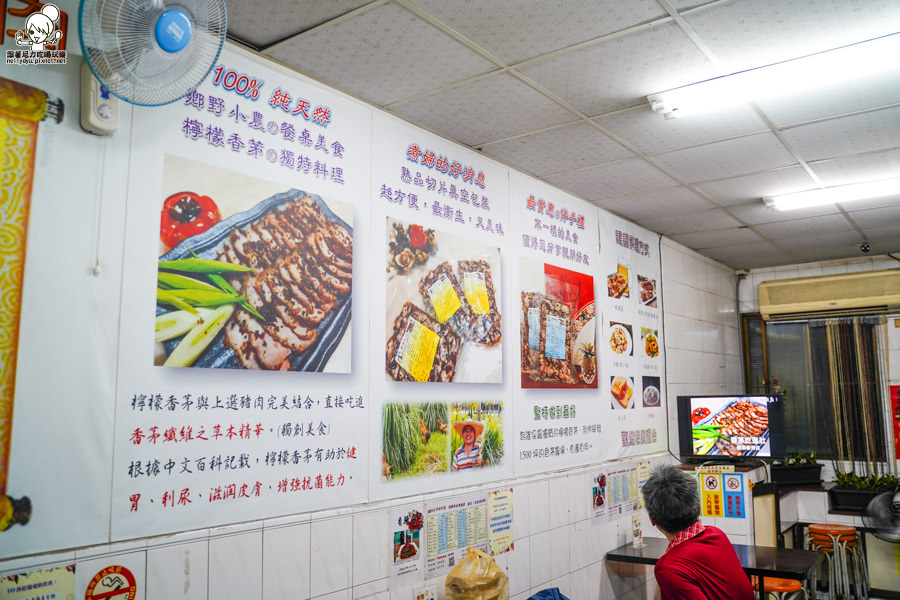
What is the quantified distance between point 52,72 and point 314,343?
47.1 inches

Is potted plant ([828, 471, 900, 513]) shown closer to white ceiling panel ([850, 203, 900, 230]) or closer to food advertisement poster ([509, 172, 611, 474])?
white ceiling panel ([850, 203, 900, 230])

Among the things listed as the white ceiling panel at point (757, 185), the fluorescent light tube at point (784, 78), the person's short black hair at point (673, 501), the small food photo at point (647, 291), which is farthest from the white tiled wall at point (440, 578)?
the fluorescent light tube at point (784, 78)

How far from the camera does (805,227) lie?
204 inches

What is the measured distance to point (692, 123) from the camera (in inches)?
126

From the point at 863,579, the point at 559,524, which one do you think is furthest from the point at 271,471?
the point at 863,579

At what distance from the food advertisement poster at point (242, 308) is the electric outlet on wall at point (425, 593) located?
575 mm

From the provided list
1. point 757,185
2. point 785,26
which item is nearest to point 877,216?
point 757,185

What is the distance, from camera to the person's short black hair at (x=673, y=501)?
103 inches

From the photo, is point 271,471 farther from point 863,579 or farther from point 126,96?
point 863,579

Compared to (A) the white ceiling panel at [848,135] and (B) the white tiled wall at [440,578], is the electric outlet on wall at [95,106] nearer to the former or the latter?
(B) the white tiled wall at [440,578]

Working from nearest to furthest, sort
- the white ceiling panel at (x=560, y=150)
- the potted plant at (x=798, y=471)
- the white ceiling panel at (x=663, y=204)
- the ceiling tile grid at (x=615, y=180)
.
Result: the white ceiling panel at (x=560, y=150) < the ceiling tile grid at (x=615, y=180) < the white ceiling panel at (x=663, y=204) < the potted plant at (x=798, y=471)

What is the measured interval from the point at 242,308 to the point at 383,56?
1.07 meters

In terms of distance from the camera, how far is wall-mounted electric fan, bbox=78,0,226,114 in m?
1.59

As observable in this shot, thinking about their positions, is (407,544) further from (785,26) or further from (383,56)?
(785,26)
